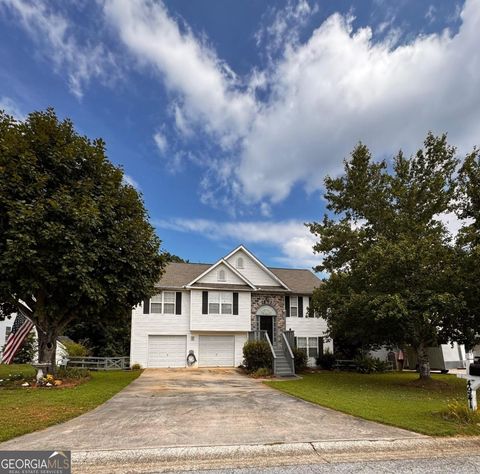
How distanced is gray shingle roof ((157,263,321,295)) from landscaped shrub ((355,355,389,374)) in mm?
5507

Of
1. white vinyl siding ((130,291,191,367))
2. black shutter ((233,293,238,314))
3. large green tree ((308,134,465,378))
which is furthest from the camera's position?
black shutter ((233,293,238,314))

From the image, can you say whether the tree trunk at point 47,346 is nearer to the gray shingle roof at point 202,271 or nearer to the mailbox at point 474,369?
the gray shingle roof at point 202,271

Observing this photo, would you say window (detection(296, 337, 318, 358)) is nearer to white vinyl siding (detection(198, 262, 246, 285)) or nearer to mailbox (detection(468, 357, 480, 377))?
white vinyl siding (detection(198, 262, 246, 285))

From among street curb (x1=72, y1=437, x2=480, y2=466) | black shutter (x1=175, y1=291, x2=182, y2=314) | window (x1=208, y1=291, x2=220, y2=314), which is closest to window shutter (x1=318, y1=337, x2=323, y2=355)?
window (x1=208, y1=291, x2=220, y2=314)

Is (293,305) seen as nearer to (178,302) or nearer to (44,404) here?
(178,302)

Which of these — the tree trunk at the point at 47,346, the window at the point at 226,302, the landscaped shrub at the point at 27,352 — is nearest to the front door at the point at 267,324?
the window at the point at 226,302

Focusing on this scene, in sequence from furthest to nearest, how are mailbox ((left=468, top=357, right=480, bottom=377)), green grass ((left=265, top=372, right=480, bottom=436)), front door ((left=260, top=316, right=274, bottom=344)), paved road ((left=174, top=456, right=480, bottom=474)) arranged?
1. front door ((left=260, top=316, right=274, bottom=344))
2. mailbox ((left=468, top=357, right=480, bottom=377))
3. green grass ((left=265, top=372, right=480, bottom=436))
4. paved road ((left=174, top=456, right=480, bottom=474))

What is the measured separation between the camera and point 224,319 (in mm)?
25156

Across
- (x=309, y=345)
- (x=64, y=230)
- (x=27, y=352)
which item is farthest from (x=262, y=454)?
(x=27, y=352)

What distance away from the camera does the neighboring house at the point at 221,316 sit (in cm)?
2447

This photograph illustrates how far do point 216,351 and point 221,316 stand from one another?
2.40m

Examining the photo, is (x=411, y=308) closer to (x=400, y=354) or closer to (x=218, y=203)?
(x=400, y=354)

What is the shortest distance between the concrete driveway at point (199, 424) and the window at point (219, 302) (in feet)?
40.5

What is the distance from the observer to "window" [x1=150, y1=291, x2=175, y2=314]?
24656 mm
